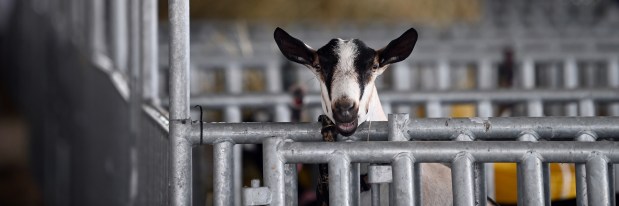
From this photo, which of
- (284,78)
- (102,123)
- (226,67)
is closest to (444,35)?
(284,78)

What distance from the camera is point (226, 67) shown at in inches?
247

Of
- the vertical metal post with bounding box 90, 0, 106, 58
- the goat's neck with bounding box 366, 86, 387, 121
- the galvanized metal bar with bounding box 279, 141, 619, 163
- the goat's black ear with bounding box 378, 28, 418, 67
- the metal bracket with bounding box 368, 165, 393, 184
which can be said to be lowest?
the metal bracket with bounding box 368, 165, 393, 184

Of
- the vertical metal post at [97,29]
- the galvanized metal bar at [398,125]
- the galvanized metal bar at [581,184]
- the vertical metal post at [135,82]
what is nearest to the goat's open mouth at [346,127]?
the galvanized metal bar at [398,125]

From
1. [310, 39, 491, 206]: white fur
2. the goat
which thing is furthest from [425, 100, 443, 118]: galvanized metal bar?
the goat

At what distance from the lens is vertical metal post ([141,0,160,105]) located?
3.58 m

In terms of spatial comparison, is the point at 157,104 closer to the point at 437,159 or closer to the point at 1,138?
the point at 437,159

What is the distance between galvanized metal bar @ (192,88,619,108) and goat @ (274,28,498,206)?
1855 mm

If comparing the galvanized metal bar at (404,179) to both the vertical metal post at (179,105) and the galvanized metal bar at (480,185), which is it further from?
the vertical metal post at (179,105)

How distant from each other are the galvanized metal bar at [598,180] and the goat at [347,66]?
22.5 inches

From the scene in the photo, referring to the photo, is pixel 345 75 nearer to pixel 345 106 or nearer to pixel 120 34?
pixel 345 106

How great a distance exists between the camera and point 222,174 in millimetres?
2361

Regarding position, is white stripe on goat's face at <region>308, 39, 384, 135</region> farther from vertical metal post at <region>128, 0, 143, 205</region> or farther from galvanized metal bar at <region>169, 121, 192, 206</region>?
vertical metal post at <region>128, 0, 143, 205</region>

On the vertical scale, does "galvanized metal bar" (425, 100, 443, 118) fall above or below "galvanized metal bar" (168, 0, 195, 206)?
above

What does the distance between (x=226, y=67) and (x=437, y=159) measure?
162 inches
